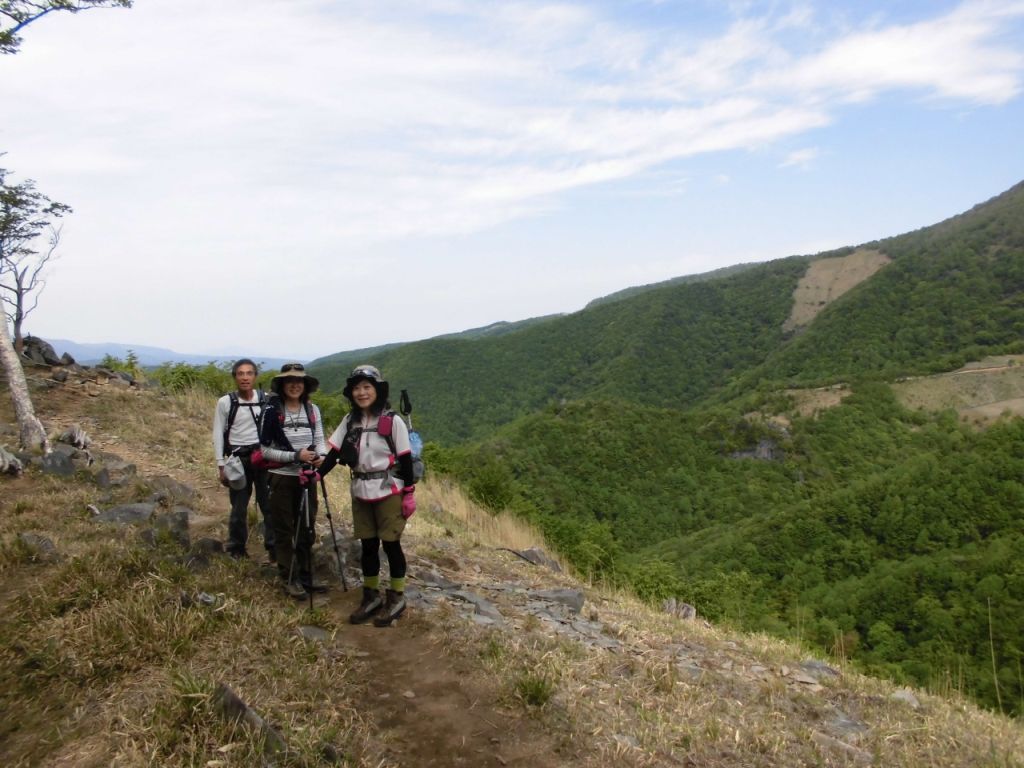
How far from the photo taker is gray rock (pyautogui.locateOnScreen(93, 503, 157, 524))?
520 centimetres

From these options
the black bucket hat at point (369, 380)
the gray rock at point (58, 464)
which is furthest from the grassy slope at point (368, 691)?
the gray rock at point (58, 464)

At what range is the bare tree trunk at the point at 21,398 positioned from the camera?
22.9ft

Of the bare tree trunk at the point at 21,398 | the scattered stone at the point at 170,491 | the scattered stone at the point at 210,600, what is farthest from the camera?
the bare tree trunk at the point at 21,398

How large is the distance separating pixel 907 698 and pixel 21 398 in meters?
9.41

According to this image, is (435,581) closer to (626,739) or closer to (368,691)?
(368,691)

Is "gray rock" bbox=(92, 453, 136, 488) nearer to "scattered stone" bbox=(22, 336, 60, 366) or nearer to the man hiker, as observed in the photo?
the man hiker

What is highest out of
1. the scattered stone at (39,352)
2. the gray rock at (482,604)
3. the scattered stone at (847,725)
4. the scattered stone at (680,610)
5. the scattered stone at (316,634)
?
the scattered stone at (39,352)

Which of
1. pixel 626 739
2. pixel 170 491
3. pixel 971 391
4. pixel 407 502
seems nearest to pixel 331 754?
pixel 626 739

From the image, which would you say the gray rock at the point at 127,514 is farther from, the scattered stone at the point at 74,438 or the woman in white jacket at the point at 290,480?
the scattered stone at the point at 74,438

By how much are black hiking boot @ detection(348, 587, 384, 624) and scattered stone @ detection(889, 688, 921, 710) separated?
3782mm

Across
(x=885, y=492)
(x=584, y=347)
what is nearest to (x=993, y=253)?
(x=584, y=347)

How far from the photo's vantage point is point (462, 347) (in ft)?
364

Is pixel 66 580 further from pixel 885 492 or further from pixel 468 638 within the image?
pixel 885 492

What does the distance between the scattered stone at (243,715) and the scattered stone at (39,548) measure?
7.53 feet
